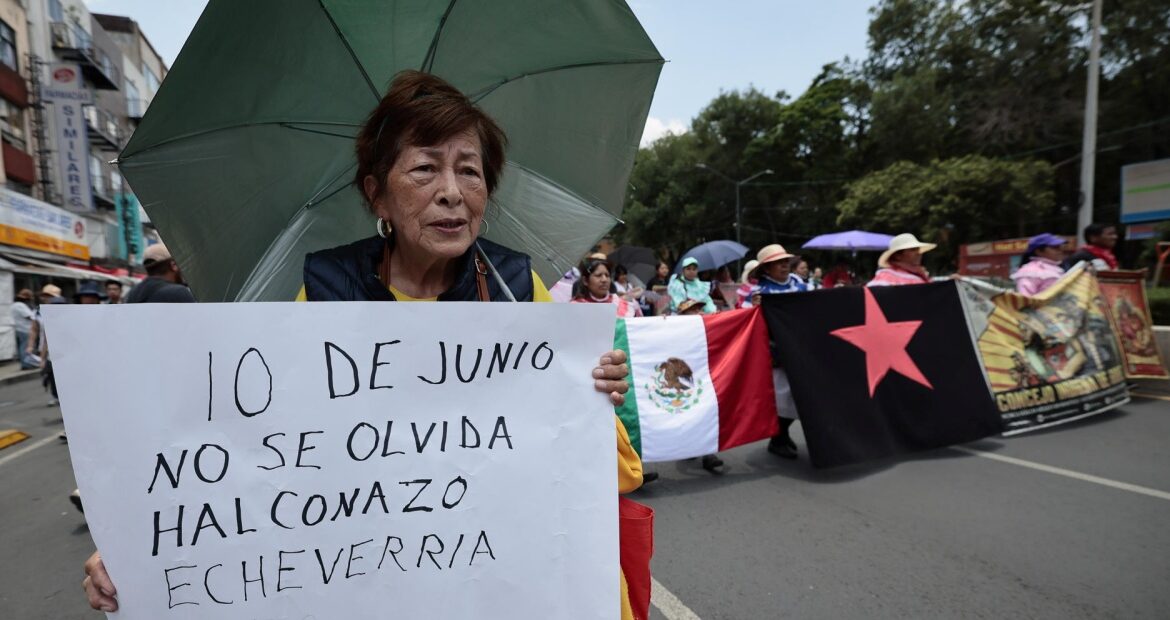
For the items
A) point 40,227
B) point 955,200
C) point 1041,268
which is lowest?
point 1041,268

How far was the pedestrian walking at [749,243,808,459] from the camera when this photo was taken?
4660 mm

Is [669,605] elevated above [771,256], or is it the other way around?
[771,256]

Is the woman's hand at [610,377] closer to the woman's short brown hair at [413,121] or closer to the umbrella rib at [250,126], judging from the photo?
the woman's short brown hair at [413,121]

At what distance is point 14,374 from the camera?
12.3 meters

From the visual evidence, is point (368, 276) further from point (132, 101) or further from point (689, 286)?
point (132, 101)

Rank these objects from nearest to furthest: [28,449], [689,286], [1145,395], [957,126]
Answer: [28,449] → [1145,395] → [689,286] → [957,126]

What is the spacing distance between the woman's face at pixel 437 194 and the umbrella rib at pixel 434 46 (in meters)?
0.62

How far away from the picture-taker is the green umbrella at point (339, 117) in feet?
5.13

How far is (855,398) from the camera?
454cm

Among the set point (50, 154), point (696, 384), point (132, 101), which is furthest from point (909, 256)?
point (132, 101)

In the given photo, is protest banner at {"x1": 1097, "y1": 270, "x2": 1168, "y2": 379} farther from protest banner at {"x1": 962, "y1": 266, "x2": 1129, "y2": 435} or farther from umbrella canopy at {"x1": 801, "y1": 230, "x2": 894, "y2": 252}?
umbrella canopy at {"x1": 801, "y1": 230, "x2": 894, "y2": 252}

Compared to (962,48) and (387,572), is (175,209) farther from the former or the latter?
(962,48)

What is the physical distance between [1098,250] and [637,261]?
11875mm

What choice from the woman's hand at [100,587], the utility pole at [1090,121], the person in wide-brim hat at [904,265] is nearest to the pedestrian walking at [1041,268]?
the person in wide-brim hat at [904,265]
